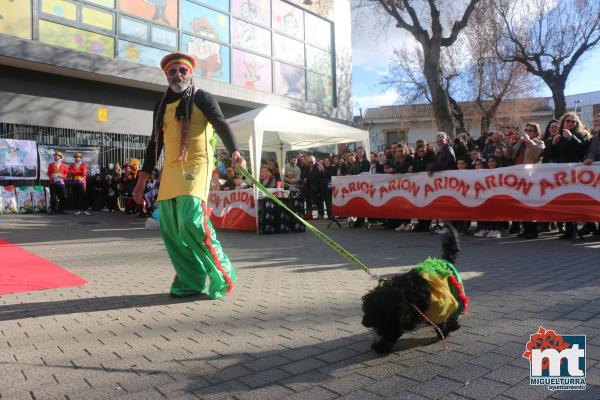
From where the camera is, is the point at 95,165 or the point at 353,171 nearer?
the point at 353,171

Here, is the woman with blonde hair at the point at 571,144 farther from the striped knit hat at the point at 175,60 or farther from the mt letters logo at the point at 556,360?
the striped knit hat at the point at 175,60

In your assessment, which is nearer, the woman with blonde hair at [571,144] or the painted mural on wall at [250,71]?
the woman with blonde hair at [571,144]

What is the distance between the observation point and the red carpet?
16.2ft

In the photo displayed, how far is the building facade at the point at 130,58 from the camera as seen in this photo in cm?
1475

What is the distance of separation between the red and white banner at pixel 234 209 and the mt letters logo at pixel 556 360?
8.26m

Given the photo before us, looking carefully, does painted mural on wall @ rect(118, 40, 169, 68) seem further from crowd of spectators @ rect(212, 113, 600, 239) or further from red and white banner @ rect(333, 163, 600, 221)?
red and white banner @ rect(333, 163, 600, 221)

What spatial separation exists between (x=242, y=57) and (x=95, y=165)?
798 centimetres

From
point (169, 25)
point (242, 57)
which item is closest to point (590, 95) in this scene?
point (242, 57)

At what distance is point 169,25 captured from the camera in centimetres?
1775

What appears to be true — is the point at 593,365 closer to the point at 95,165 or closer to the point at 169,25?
the point at 95,165

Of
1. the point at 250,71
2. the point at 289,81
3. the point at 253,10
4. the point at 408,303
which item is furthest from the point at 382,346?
the point at 289,81

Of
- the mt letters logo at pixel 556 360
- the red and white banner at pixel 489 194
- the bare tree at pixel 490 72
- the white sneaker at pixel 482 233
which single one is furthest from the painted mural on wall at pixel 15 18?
the bare tree at pixel 490 72

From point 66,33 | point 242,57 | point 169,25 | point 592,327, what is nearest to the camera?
point 592,327

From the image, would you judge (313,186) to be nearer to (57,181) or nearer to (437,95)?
(437,95)
